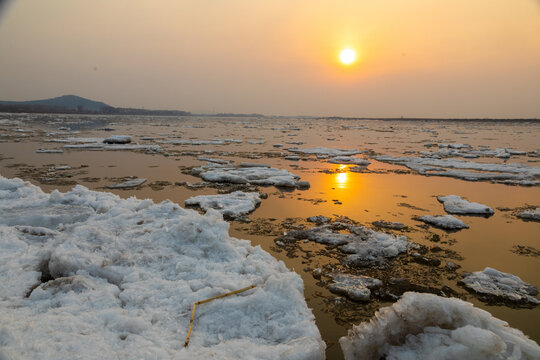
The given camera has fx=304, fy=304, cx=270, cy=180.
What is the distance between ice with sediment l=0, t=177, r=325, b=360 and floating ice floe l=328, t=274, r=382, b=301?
548 mm

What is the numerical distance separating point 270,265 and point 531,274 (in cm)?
329

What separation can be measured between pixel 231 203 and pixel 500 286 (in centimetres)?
461

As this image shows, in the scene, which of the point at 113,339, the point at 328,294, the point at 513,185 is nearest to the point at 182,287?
the point at 113,339

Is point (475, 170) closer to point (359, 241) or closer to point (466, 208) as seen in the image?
point (466, 208)

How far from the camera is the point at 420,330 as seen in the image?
219cm

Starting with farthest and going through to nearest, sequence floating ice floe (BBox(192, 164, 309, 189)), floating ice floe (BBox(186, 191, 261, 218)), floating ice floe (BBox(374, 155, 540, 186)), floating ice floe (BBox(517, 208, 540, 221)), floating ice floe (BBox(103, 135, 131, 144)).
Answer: floating ice floe (BBox(103, 135, 131, 144)), floating ice floe (BBox(374, 155, 540, 186)), floating ice floe (BBox(192, 164, 309, 189)), floating ice floe (BBox(517, 208, 540, 221)), floating ice floe (BBox(186, 191, 261, 218))

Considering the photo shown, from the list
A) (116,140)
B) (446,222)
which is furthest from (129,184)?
(116,140)

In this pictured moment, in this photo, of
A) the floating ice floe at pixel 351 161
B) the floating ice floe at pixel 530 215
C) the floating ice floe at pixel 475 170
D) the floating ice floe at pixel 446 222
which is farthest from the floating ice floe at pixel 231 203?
the floating ice floe at pixel 475 170

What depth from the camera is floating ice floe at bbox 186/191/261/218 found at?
593 centimetres

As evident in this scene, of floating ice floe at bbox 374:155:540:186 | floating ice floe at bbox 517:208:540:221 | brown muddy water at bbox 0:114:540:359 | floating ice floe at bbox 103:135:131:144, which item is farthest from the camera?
floating ice floe at bbox 103:135:131:144

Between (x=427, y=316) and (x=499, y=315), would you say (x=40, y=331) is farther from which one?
(x=499, y=315)

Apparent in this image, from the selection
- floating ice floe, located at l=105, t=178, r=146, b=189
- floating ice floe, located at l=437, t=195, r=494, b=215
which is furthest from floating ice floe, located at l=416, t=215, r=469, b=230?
floating ice floe, located at l=105, t=178, r=146, b=189

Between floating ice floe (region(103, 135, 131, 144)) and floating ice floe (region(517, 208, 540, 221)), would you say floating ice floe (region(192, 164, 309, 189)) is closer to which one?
floating ice floe (region(517, 208, 540, 221))

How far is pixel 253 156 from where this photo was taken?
14.6 meters
